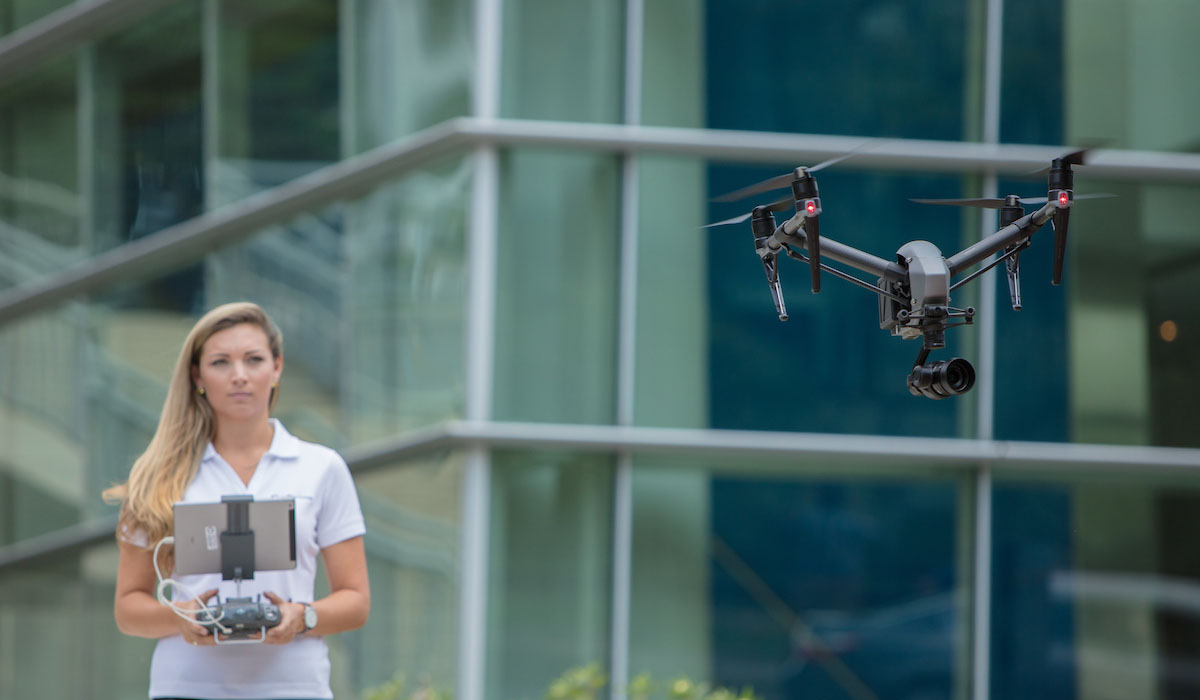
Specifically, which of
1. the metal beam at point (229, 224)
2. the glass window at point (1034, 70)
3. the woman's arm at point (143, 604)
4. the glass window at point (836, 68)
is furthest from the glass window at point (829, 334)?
the woman's arm at point (143, 604)

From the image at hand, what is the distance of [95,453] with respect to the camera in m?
8.81

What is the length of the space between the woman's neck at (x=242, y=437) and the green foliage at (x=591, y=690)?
13.2 ft

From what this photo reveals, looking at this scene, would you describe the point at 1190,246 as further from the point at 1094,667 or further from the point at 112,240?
the point at 112,240

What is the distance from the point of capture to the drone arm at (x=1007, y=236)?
3.38 meters

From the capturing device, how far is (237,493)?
3.39m

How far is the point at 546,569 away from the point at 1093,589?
10.2ft

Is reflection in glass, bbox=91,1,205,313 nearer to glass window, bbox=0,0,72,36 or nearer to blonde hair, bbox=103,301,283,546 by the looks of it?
glass window, bbox=0,0,72,36

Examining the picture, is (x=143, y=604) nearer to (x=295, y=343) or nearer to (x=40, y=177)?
(x=295, y=343)

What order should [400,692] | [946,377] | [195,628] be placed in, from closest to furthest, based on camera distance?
[195,628] < [946,377] < [400,692]

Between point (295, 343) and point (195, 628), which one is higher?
point (295, 343)

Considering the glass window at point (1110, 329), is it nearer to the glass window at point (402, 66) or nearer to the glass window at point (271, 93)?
the glass window at point (402, 66)

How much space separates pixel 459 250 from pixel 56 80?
3.64 metres

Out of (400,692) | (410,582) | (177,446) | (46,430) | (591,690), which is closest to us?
(177,446)

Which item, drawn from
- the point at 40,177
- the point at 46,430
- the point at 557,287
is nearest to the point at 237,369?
the point at 557,287
